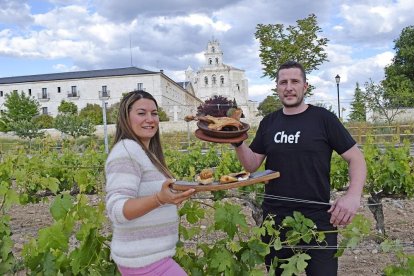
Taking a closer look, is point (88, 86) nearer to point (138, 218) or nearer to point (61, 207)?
point (61, 207)

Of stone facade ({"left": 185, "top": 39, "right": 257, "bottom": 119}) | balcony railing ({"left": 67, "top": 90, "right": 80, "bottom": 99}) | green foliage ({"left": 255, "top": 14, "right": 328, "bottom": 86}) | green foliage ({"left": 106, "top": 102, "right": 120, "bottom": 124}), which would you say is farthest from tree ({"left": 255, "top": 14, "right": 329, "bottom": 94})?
stone facade ({"left": 185, "top": 39, "right": 257, "bottom": 119})

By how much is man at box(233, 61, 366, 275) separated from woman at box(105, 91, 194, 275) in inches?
27.1

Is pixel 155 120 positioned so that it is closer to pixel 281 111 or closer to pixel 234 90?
pixel 281 111

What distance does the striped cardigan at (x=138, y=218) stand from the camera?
1779 millimetres

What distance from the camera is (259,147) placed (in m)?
2.79

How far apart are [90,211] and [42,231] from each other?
268mm

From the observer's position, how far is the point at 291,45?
25.7 metres

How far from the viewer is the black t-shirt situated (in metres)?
2.53

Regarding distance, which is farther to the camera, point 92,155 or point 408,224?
point 92,155

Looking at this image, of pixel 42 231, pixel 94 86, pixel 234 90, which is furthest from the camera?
pixel 234 90

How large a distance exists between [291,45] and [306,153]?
2401cm

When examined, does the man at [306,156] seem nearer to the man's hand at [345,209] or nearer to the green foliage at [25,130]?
the man's hand at [345,209]

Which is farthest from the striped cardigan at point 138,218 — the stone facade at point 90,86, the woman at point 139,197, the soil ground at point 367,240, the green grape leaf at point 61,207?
the stone facade at point 90,86

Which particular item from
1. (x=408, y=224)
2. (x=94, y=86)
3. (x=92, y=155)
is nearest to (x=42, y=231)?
(x=408, y=224)
